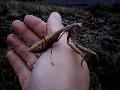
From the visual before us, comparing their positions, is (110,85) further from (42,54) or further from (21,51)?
(42,54)

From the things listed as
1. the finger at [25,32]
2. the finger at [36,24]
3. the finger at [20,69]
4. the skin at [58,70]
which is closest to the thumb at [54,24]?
the skin at [58,70]

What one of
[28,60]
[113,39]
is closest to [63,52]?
[28,60]

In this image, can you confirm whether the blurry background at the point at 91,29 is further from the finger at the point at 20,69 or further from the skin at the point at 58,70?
the finger at the point at 20,69

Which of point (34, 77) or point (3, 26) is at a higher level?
point (34, 77)

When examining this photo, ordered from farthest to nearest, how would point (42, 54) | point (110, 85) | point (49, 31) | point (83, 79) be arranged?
point (110, 85) → point (49, 31) → point (42, 54) → point (83, 79)

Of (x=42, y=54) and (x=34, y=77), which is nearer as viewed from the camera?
(x=34, y=77)

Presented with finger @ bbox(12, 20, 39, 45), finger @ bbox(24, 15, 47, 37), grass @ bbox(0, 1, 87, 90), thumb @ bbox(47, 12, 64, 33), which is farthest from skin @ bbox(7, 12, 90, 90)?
grass @ bbox(0, 1, 87, 90)
